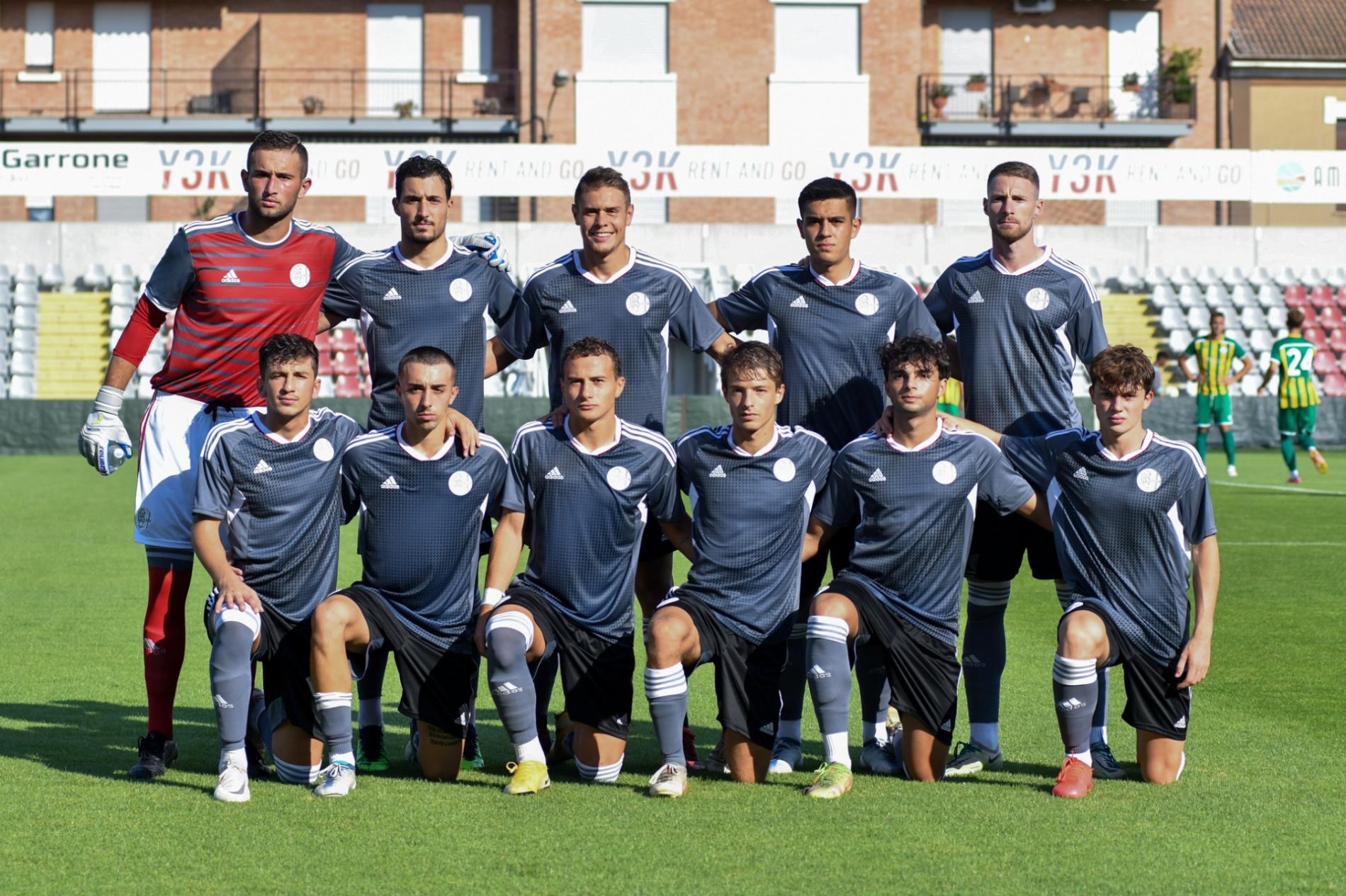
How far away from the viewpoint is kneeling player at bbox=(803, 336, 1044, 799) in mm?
5531

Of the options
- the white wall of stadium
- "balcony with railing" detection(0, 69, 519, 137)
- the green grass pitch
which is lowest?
the green grass pitch

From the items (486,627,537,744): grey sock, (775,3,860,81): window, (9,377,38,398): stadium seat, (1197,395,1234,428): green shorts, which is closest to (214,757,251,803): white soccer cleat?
(486,627,537,744): grey sock

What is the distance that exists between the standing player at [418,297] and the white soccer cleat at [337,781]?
0.55 metres

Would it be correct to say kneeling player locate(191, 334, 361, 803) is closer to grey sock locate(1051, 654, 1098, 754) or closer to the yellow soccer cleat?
the yellow soccer cleat

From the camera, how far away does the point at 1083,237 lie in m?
30.4

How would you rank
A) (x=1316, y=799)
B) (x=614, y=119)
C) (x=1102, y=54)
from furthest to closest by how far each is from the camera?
(x=1102, y=54), (x=614, y=119), (x=1316, y=799)

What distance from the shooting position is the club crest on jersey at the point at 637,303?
19.9ft

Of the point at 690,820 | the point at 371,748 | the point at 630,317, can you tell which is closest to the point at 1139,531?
the point at 690,820

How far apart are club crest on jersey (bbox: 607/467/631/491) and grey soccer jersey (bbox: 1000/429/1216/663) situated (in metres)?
1.52

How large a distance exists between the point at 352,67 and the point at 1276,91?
22435 mm

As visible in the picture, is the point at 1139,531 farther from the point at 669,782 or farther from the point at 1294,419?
the point at 1294,419

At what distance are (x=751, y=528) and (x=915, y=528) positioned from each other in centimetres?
57

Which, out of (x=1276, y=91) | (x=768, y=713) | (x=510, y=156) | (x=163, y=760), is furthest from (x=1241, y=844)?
(x=1276, y=91)

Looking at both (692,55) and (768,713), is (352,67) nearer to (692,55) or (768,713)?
(692,55)
